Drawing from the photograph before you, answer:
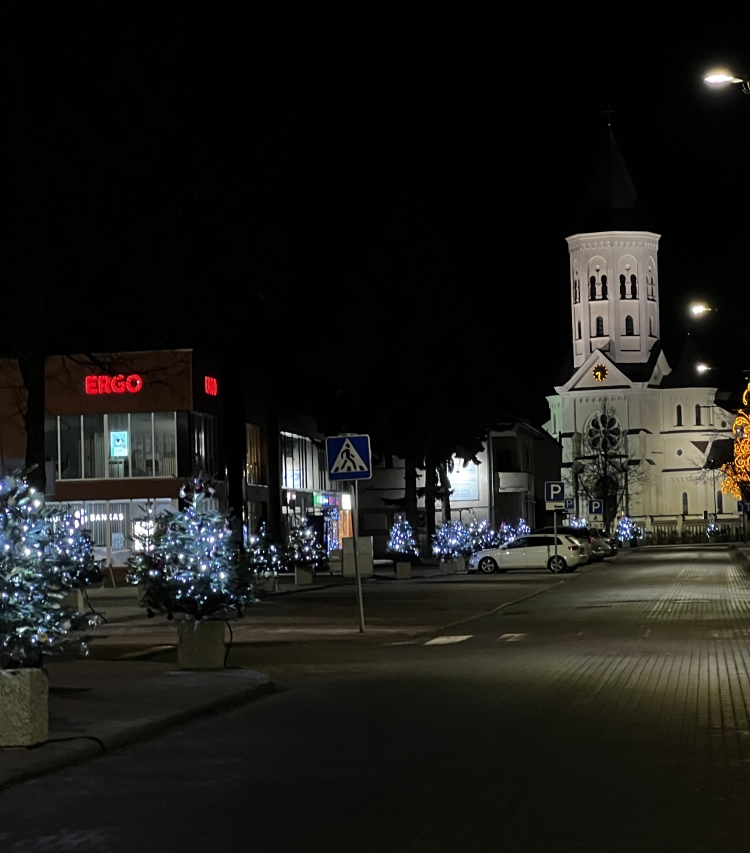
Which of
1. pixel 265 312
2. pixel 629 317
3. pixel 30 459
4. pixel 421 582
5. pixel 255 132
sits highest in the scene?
pixel 629 317

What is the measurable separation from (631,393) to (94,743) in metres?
132

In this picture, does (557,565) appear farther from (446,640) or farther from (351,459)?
(446,640)

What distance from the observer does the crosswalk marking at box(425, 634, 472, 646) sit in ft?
73.0

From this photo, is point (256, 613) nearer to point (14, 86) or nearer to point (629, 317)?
point (14, 86)

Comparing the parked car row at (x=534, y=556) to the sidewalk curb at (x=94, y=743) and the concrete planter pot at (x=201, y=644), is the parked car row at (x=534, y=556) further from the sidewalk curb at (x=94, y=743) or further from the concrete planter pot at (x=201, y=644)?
the sidewalk curb at (x=94, y=743)

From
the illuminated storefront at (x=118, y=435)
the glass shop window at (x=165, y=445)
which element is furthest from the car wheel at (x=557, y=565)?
the glass shop window at (x=165, y=445)

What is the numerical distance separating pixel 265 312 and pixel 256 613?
6.83 metres

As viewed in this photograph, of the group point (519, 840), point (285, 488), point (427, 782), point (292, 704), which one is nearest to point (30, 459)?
point (292, 704)

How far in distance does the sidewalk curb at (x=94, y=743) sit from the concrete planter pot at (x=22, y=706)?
0.42 ft

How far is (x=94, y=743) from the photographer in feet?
38.0

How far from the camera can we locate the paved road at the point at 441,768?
324 inches

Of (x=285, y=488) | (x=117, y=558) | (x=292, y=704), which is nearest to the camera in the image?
(x=292, y=704)

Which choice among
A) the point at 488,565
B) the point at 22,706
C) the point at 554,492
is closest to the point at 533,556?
the point at 488,565

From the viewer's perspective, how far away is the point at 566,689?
15273mm
